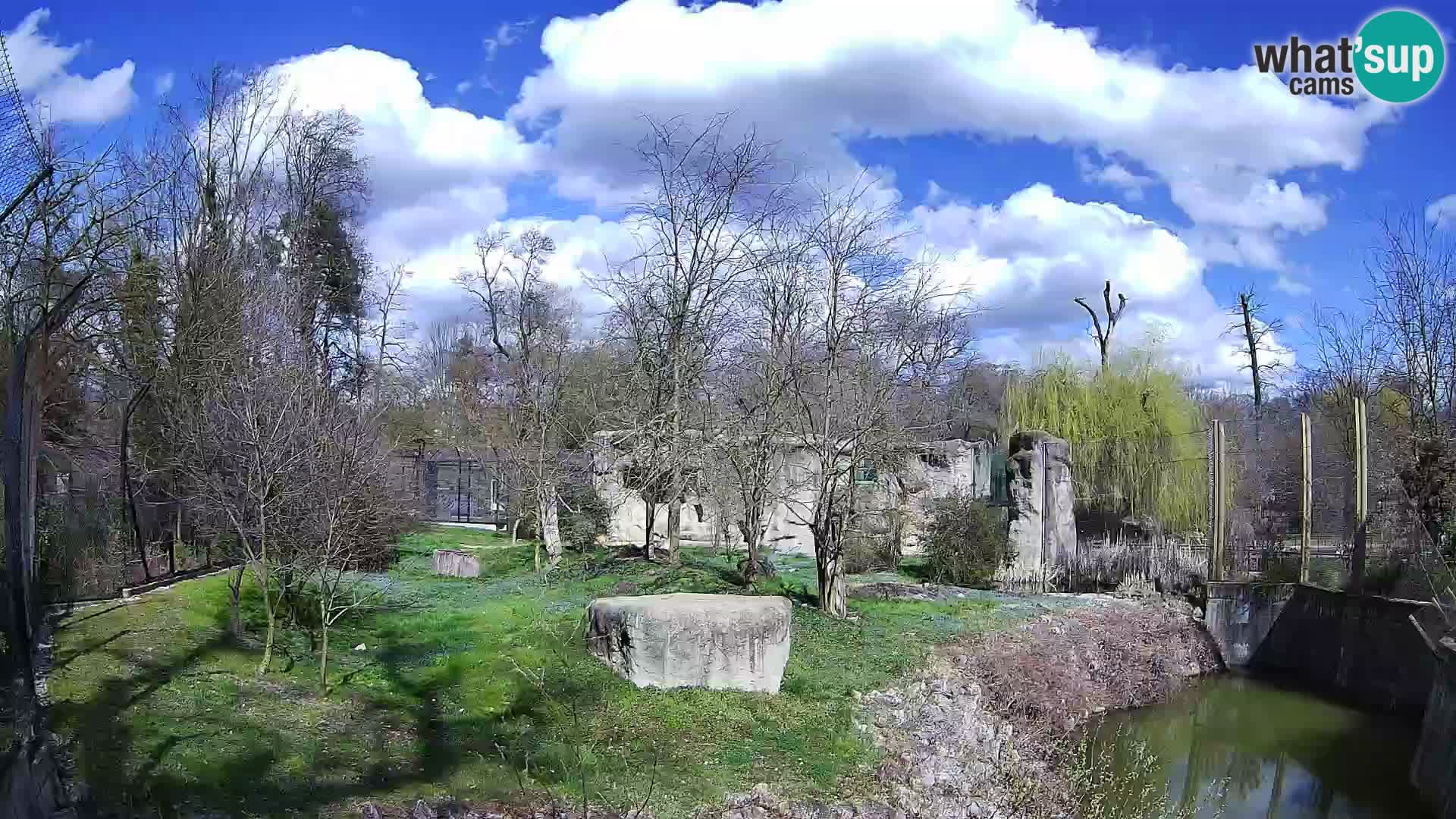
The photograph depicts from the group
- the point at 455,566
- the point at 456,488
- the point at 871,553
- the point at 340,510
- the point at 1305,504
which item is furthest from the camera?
the point at 456,488

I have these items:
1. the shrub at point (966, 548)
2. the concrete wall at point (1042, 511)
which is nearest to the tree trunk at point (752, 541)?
the shrub at point (966, 548)

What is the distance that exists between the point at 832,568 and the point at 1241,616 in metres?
7.17

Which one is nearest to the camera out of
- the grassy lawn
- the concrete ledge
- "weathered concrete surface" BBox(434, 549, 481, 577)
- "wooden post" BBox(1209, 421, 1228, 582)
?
the grassy lawn

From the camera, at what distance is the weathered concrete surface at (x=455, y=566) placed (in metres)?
18.1

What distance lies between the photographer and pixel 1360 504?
47.3ft

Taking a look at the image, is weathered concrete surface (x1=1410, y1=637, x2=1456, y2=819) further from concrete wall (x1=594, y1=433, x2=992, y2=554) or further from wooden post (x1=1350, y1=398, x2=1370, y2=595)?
concrete wall (x1=594, y1=433, x2=992, y2=554)

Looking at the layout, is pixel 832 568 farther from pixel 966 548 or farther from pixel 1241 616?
pixel 1241 616

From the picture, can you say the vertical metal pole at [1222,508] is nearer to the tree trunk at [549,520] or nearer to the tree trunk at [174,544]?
the tree trunk at [549,520]

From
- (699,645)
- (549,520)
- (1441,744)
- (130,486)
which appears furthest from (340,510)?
(1441,744)

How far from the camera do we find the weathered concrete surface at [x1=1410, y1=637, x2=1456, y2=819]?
9.66m

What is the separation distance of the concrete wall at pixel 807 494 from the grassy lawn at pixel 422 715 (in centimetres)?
656

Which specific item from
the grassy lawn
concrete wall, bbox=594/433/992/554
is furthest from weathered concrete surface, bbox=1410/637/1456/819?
concrete wall, bbox=594/433/992/554

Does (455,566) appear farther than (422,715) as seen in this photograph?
Yes

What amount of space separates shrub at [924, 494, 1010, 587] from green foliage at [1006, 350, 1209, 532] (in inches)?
114
